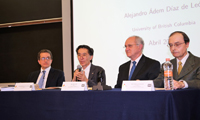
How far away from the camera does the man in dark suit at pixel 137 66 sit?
2955 millimetres

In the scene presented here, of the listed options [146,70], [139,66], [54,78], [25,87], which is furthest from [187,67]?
[54,78]

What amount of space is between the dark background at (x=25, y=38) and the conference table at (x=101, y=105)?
338 centimetres

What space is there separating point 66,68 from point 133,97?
3338 millimetres

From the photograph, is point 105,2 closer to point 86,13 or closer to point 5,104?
point 86,13

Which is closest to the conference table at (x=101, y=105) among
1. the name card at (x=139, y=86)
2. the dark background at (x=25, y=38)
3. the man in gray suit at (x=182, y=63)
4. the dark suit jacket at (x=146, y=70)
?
the name card at (x=139, y=86)

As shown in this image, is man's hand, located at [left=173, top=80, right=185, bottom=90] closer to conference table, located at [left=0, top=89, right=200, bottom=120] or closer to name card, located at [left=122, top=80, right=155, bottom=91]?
conference table, located at [left=0, top=89, right=200, bottom=120]

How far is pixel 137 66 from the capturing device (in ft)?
10.0

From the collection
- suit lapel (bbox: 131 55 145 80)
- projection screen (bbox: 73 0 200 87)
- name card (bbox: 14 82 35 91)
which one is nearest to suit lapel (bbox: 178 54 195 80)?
suit lapel (bbox: 131 55 145 80)

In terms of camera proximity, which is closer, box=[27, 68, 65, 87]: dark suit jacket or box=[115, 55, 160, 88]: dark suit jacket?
box=[115, 55, 160, 88]: dark suit jacket

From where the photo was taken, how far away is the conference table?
1761mm

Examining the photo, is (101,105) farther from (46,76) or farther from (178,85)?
(46,76)

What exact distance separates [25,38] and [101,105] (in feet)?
14.4

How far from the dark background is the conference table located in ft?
11.1

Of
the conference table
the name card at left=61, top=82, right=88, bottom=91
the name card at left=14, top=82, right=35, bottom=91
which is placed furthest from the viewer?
the name card at left=14, top=82, right=35, bottom=91
